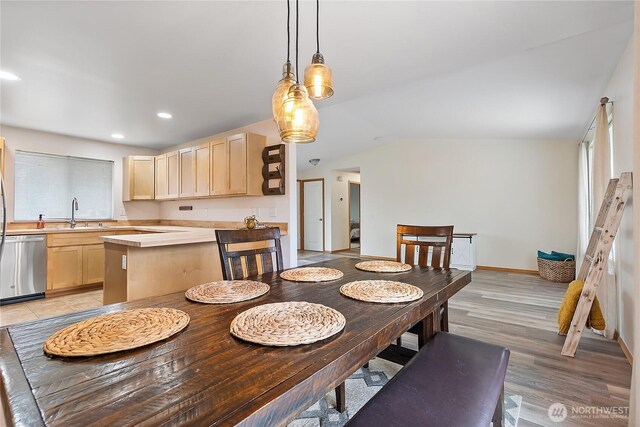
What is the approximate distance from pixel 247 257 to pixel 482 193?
5.14m

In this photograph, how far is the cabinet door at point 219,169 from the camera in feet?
12.3

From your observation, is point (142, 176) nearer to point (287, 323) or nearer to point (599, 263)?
point (287, 323)

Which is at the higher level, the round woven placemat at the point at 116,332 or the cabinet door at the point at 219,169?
the cabinet door at the point at 219,169

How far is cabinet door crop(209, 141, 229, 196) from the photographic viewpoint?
147 inches

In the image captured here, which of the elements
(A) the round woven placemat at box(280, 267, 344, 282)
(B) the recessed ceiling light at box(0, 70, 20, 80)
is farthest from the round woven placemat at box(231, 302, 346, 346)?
(B) the recessed ceiling light at box(0, 70, 20, 80)

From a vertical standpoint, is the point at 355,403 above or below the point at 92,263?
below

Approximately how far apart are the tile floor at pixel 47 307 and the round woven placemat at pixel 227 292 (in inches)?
117

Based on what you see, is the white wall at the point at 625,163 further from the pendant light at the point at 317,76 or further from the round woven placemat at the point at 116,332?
the round woven placemat at the point at 116,332

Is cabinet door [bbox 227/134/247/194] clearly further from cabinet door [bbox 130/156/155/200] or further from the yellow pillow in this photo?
the yellow pillow

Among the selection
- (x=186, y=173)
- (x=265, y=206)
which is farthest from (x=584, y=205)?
(x=186, y=173)

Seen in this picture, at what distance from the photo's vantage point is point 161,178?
184 inches

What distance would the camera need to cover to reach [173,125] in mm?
3873

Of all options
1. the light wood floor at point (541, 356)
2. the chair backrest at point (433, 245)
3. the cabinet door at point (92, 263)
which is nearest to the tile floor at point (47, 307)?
the cabinet door at point (92, 263)

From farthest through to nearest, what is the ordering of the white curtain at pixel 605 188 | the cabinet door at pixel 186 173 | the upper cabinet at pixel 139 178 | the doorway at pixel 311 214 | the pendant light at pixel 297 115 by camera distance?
the doorway at pixel 311 214 → the upper cabinet at pixel 139 178 → the cabinet door at pixel 186 173 → the white curtain at pixel 605 188 → the pendant light at pixel 297 115
